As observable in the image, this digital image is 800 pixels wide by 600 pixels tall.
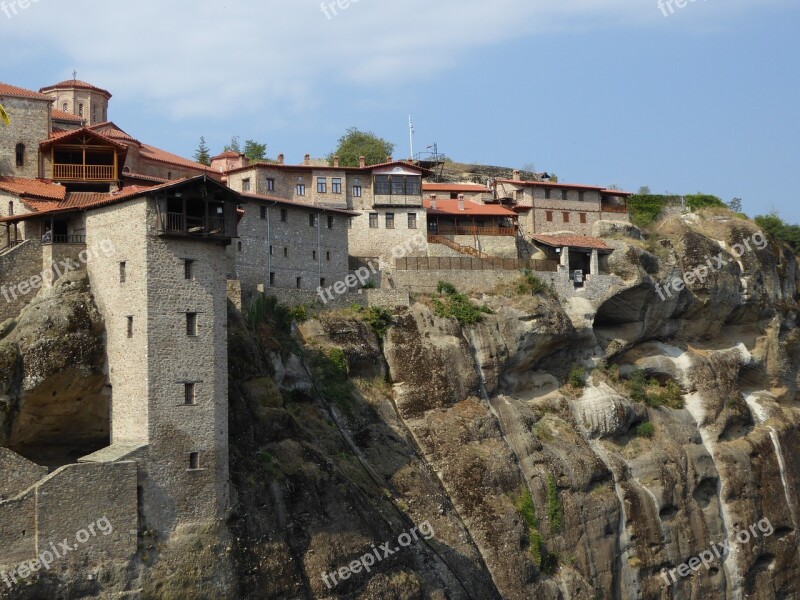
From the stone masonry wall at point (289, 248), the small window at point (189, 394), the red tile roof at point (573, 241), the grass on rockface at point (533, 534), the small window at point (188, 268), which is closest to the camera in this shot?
the small window at point (189, 394)

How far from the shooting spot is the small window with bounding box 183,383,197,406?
4897cm

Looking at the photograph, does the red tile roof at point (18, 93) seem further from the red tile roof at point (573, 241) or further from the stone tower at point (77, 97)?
the red tile roof at point (573, 241)

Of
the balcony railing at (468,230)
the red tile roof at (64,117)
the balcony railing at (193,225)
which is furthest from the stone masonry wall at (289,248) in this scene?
the red tile roof at (64,117)

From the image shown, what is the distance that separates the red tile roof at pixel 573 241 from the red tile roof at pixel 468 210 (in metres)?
2.66

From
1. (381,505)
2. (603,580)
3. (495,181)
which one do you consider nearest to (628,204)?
(495,181)

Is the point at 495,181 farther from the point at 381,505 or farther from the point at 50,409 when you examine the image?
the point at 50,409

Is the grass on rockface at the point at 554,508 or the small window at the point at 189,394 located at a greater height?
the small window at the point at 189,394

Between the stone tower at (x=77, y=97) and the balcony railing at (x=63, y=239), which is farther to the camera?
the stone tower at (x=77, y=97)

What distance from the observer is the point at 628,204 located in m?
96.6

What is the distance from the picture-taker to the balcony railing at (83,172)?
6125 centimetres

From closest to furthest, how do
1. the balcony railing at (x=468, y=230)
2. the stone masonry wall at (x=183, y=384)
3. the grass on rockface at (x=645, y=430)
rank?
the stone masonry wall at (x=183, y=384), the grass on rockface at (x=645, y=430), the balcony railing at (x=468, y=230)

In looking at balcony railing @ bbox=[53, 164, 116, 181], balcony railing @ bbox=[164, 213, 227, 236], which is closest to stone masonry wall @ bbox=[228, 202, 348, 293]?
balcony railing @ bbox=[53, 164, 116, 181]

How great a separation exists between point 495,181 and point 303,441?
124ft

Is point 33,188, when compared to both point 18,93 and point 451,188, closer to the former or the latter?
point 18,93
